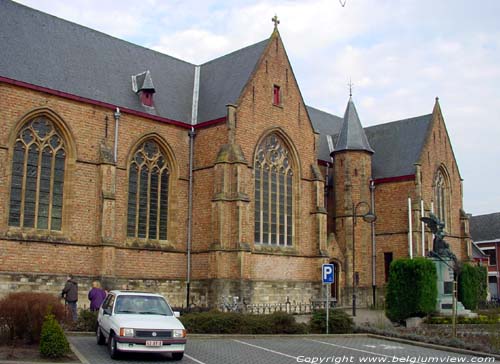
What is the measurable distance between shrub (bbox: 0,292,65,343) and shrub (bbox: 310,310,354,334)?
853 cm

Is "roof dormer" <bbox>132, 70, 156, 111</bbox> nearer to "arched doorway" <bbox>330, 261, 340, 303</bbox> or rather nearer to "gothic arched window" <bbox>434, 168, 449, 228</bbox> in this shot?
"arched doorway" <bbox>330, 261, 340, 303</bbox>

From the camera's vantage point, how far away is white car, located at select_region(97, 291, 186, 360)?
41.1ft

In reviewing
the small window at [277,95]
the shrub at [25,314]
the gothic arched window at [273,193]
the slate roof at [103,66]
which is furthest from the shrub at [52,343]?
the small window at [277,95]

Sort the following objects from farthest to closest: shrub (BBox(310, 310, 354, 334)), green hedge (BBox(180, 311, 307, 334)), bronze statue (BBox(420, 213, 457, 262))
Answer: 1. bronze statue (BBox(420, 213, 457, 262))
2. shrub (BBox(310, 310, 354, 334))
3. green hedge (BBox(180, 311, 307, 334))

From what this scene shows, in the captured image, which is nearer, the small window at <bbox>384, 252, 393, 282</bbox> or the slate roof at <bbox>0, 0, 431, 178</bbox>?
the slate roof at <bbox>0, 0, 431, 178</bbox>

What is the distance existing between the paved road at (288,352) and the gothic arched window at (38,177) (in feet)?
29.1

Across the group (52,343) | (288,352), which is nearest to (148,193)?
(288,352)

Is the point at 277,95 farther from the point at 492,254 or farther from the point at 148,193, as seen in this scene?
the point at 492,254

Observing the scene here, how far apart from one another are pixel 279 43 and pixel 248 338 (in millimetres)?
18269

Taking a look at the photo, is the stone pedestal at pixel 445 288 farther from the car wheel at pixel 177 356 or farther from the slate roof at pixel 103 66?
the car wheel at pixel 177 356

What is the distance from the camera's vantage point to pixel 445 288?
25.0 m

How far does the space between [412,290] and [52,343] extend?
48.2ft

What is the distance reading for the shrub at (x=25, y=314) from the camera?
1308 centimetres

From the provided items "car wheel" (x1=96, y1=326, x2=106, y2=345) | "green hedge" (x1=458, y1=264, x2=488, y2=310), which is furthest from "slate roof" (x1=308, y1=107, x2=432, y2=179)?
"car wheel" (x1=96, y1=326, x2=106, y2=345)
